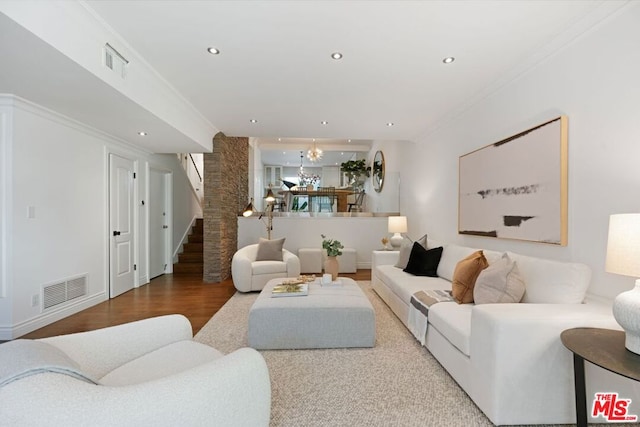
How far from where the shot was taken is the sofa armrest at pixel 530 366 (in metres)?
1.65

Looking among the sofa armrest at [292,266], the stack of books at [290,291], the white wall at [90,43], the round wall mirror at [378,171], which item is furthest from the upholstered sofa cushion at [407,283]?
the round wall mirror at [378,171]

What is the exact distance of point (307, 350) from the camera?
8.66 feet

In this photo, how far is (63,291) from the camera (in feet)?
11.5

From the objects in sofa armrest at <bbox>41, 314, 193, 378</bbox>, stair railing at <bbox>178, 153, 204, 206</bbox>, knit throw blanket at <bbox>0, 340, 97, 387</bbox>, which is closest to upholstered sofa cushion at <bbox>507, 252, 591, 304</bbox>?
sofa armrest at <bbox>41, 314, 193, 378</bbox>

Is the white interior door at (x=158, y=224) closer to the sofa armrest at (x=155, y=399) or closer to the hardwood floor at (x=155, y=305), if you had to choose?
the hardwood floor at (x=155, y=305)

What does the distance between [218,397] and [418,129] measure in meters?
4.87

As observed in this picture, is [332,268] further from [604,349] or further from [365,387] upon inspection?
[604,349]

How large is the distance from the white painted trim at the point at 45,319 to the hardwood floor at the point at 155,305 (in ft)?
0.20

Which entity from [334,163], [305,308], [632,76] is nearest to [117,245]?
[305,308]

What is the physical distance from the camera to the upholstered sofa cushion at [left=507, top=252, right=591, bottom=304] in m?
2.00

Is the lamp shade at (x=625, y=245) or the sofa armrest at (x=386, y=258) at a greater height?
the lamp shade at (x=625, y=245)

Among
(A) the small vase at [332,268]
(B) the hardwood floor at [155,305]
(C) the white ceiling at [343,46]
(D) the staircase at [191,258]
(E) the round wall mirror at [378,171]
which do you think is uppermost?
(C) the white ceiling at [343,46]

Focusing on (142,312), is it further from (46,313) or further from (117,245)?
(117,245)

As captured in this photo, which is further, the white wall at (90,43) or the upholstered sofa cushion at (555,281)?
the upholstered sofa cushion at (555,281)
